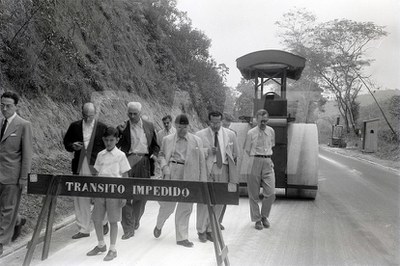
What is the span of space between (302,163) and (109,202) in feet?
17.5

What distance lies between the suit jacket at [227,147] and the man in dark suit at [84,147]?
1406 millimetres

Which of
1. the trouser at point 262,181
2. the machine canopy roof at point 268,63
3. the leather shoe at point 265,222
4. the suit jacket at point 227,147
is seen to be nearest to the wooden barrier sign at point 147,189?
the suit jacket at point 227,147

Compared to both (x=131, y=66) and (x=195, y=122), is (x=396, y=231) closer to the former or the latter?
(x=131, y=66)

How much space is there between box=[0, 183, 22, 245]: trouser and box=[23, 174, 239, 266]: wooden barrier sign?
67 centimetres

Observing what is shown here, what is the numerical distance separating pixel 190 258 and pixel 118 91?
9.89m

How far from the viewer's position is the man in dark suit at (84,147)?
19.7ft

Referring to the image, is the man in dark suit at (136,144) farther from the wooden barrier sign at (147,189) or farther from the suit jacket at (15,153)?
the wooden barrier sign at (147,189)

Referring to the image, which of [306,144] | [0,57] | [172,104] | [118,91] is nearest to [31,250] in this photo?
[0,57]

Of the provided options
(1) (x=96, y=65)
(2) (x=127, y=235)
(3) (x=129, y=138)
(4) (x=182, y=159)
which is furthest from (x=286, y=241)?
(1) (x=96, y=65)

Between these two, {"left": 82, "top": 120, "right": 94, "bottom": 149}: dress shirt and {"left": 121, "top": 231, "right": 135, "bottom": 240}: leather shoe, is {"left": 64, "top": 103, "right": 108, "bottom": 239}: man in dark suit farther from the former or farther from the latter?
{"left": 121, "top": 231, "right": 135, "bottom": 240}: leather shoe

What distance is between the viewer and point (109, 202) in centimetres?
526

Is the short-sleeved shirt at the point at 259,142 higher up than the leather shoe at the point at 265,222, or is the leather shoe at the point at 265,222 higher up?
the short-sleeved shirt at the point at 259,142

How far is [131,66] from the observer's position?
Answer: 1708 cm

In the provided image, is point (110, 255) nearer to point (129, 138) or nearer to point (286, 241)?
point (129, 138)
